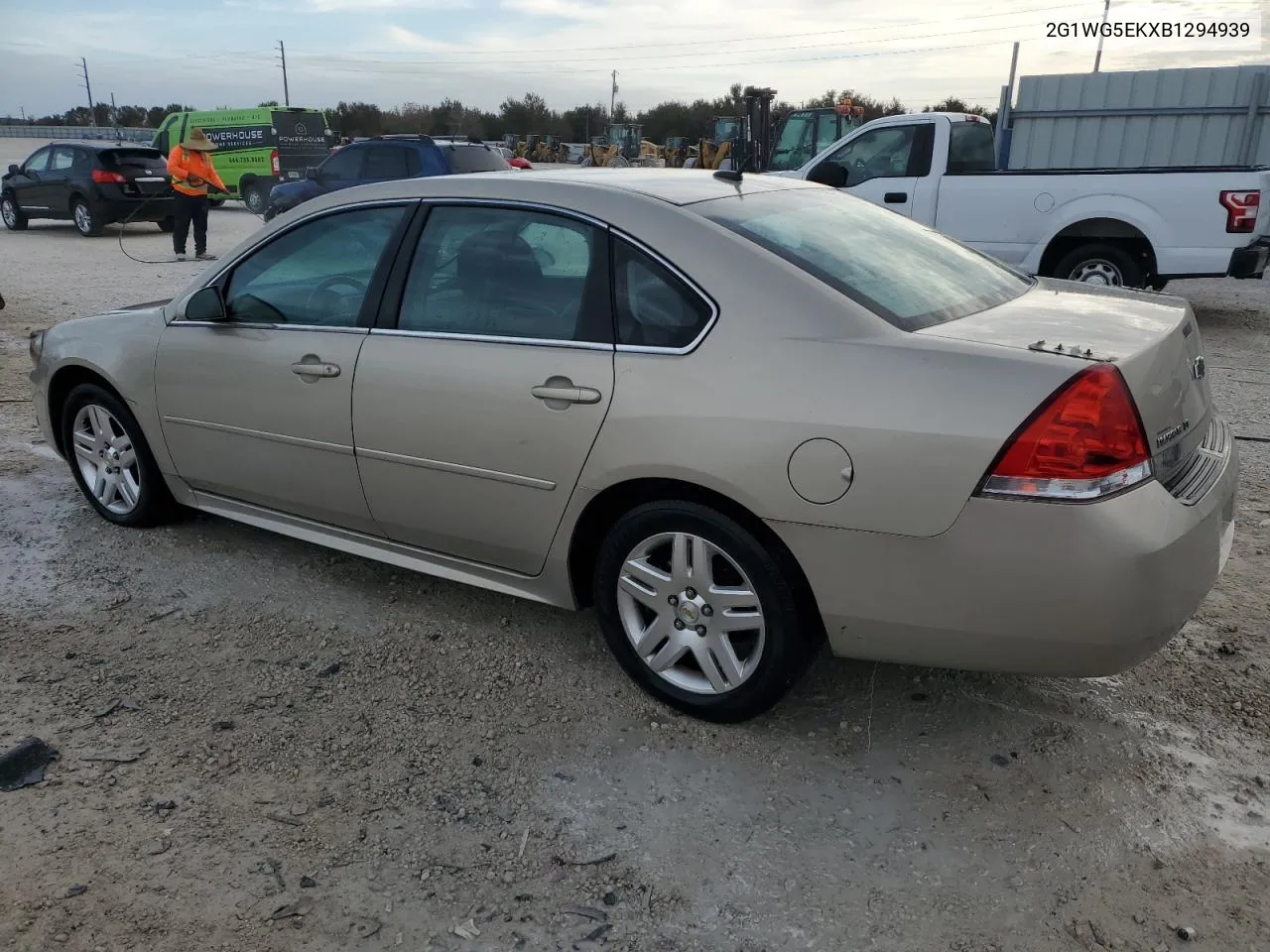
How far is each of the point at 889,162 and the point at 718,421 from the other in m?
8.37

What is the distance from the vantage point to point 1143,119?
495 inches

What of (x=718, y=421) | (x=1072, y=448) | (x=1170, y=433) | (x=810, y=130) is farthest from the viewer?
(x=810, y=130)

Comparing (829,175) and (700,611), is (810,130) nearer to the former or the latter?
(829,175)

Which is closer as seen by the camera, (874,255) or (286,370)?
(874,255)

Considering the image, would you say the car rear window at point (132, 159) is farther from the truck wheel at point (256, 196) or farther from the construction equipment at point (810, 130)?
the construction equipment at point (810, 130)

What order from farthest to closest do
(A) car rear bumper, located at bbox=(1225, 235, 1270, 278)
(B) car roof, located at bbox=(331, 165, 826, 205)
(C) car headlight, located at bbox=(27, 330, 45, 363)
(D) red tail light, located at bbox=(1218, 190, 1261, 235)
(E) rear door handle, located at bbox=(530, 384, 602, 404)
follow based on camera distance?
1. (A) car rear bumper, located at bbox=(1225, 235, 1270, 278)
2. (D) red tail light, located at bbox=(1218, 190, 1261, 235)
3. (C) car headlight, located at bbox=(27, 330, 45, 363)
4. (B) car roof, located at bbox=(331, 165, 826, 205)
5. (E) rear door handle, located at bbox=(530, 384, 602, 404)

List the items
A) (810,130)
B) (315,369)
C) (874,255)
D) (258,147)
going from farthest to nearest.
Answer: (258,147), (810,130), (315,369), (874,255)

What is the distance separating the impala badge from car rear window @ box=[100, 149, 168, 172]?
19.1 m

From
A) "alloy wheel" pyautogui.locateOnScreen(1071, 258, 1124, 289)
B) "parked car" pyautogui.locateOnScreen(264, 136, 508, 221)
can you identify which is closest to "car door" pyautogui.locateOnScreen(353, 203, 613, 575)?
"alloy wheel" pyautogui.locateOnScreen(1071, 258, 1124, 289)

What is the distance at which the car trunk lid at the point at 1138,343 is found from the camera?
2.47 meters

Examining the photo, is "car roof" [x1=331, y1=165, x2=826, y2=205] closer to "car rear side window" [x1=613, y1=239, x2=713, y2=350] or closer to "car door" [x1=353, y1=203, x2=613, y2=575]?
"car door" [x1=353, y1=203, x2=613, y2=575]

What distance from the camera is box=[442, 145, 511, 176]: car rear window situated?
13.5 metres

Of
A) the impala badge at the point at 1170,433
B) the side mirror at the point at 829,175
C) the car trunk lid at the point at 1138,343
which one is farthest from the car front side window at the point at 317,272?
the side mirror at the point at 829,175

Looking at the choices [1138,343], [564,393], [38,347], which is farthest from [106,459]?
[1138,343]
